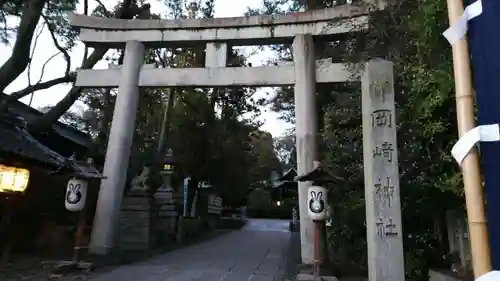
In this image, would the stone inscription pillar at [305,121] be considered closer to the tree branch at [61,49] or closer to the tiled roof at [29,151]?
the tiled roof at [29,151]

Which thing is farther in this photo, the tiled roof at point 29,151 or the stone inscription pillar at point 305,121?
the stone inscription pillar at point 305,121

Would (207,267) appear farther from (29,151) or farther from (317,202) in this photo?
(29,151)

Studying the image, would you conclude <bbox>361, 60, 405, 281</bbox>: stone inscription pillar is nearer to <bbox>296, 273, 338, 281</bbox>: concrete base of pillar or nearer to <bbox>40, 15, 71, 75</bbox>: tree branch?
<bbox>296, 273, 338, 281</bbox>: concrete base of pillar

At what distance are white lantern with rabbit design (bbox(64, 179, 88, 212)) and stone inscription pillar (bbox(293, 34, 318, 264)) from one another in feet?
15.0

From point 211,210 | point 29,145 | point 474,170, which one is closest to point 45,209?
point 29,145

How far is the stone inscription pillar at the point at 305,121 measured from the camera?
8953 millimetres

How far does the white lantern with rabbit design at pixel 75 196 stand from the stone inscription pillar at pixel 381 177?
18.3ft

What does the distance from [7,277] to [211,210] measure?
18782 mm

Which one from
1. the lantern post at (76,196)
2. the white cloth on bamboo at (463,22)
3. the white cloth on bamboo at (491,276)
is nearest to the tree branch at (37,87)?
the lantern post at (76,196)

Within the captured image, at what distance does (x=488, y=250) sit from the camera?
5.31 feet

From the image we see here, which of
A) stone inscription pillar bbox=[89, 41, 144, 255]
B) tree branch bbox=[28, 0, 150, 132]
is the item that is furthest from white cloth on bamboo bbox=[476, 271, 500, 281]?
tree branch bbox=[28, 0, 150, 132]

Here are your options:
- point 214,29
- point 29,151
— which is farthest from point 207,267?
point 214,29

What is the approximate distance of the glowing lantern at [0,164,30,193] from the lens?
6207mm

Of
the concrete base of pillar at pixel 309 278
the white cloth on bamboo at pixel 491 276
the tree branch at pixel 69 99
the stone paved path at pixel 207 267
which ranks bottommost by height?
the stone paved path at pixel 207 267
